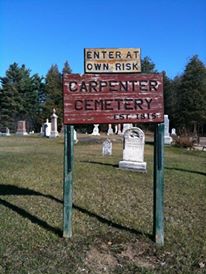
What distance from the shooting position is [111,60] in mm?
6293

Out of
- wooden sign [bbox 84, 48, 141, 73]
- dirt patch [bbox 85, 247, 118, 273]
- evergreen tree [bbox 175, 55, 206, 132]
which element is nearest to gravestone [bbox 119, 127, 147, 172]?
wooden sign [bbox 84, 48, 141, 73]

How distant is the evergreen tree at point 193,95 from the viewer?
6512cm

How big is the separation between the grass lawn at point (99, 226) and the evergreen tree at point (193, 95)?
54.6 metres

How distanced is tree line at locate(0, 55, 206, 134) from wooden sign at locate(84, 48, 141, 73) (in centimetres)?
5456

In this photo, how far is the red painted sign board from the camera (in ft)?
20.3

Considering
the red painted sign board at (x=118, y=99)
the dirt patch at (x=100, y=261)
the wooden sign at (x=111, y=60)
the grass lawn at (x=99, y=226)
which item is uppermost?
the wooden sign at (x=111, y=60)

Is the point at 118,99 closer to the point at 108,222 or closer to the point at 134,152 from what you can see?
the point at 108,222

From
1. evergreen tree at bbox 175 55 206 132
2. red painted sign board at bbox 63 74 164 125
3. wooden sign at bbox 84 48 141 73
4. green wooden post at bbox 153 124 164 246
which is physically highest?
evergreen tree at bbox 175 55 206 132

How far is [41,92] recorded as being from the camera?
83312mm

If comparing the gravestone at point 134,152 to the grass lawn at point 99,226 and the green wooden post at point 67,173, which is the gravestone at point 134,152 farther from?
the green wooden post at point 67,173

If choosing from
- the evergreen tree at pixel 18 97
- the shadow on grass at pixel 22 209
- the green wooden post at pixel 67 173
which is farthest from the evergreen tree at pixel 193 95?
the green wooden post at pixel 67 173

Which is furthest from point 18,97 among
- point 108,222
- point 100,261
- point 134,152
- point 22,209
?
point 100,261

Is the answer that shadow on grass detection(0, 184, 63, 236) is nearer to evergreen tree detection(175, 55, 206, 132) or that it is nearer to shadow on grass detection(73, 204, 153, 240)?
shadow on grass detection(73, 204, 153, 240)

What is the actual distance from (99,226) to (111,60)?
2.49 metres
